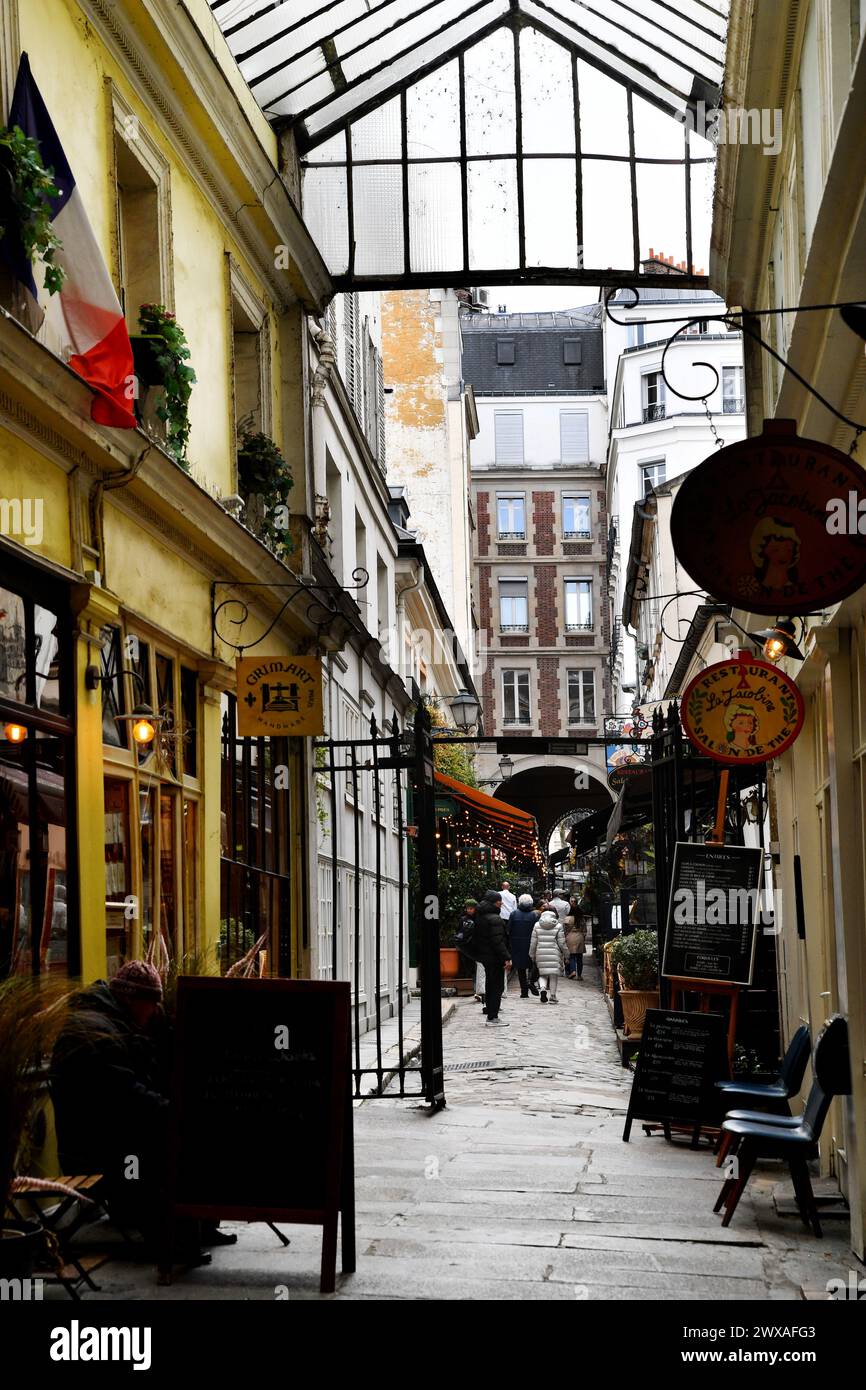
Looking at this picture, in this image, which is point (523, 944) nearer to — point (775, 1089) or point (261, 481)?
point (261, 481)

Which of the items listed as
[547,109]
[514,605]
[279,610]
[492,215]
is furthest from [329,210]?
[514,605]

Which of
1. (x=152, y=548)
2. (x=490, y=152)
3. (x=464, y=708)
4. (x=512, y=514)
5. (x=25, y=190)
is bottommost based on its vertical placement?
(x=152, y=548)

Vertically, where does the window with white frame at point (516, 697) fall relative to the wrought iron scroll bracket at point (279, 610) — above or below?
above

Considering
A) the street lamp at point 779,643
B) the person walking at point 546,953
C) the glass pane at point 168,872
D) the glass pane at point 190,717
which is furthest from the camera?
the person walking at point 546,953

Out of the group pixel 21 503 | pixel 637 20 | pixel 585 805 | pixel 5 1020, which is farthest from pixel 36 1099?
pixel 585 805

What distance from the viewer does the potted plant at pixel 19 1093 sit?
5219mm

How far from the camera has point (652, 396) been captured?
187 ft

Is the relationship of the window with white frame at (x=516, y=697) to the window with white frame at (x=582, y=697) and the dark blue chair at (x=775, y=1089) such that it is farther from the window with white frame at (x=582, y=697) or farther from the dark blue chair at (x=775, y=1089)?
the dark blue chair at (x=775, y=1089)

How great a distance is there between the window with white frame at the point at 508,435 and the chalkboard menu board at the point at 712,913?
65.6m

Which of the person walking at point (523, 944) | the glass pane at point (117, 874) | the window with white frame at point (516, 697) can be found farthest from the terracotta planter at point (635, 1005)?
the window with white frame at point (516, 697)

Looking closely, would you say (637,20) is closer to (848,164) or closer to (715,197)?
(715,197)

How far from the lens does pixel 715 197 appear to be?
13375 millimetres

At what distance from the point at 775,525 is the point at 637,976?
10.6 meters

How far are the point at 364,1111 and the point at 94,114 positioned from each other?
8.18 meters
